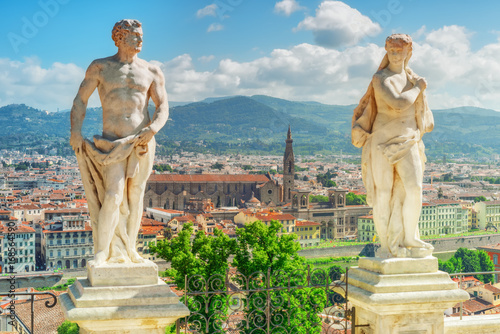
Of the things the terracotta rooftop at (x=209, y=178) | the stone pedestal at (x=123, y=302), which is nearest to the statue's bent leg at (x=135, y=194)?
the stone pedestal at (x=123, y=302)

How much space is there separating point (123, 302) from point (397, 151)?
72.7 inches

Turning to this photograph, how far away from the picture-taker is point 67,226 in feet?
162

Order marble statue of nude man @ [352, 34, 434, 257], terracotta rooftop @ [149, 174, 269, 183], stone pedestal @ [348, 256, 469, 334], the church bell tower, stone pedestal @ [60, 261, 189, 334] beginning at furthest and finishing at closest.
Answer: the church bell tower < terracotta rooftop @ [149, 174, 269, 183] < marble statue of nude man @ [352, 34, 434, 257] < stone pedestal @ [348, 256, 469, 334] < stone pedestal @ [60, 261, 189, 334]

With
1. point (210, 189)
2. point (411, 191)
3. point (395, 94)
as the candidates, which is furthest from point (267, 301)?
point (210, 189)

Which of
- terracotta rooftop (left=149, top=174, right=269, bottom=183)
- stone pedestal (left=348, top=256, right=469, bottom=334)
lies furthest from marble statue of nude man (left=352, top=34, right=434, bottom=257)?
terracotta rooftop (left=149, top=174, right=269, bottom=183)

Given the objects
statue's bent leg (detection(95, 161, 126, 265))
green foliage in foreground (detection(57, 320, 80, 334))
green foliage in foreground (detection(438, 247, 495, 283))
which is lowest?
green foliage in foreground (detection(438, 247, 495, 283))

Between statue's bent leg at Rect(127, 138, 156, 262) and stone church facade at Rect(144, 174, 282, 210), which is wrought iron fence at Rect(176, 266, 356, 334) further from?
stone church facade at Rect(144, 174, 282, 210)

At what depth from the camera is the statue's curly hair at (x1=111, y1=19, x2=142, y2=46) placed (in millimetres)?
3359

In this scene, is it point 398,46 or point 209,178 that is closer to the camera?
point 398,46

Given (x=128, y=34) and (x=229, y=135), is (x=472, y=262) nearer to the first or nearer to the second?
(x=128, y=34)

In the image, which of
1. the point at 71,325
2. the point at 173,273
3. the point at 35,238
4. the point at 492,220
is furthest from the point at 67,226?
the point at 492,220

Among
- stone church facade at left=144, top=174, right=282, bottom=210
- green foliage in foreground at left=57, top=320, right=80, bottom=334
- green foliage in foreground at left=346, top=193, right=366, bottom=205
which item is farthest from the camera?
green foliage in foreground at left=346, top=193, right=366, bottom=205

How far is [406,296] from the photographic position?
11.6 ft

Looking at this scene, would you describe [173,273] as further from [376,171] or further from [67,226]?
[67,226]
